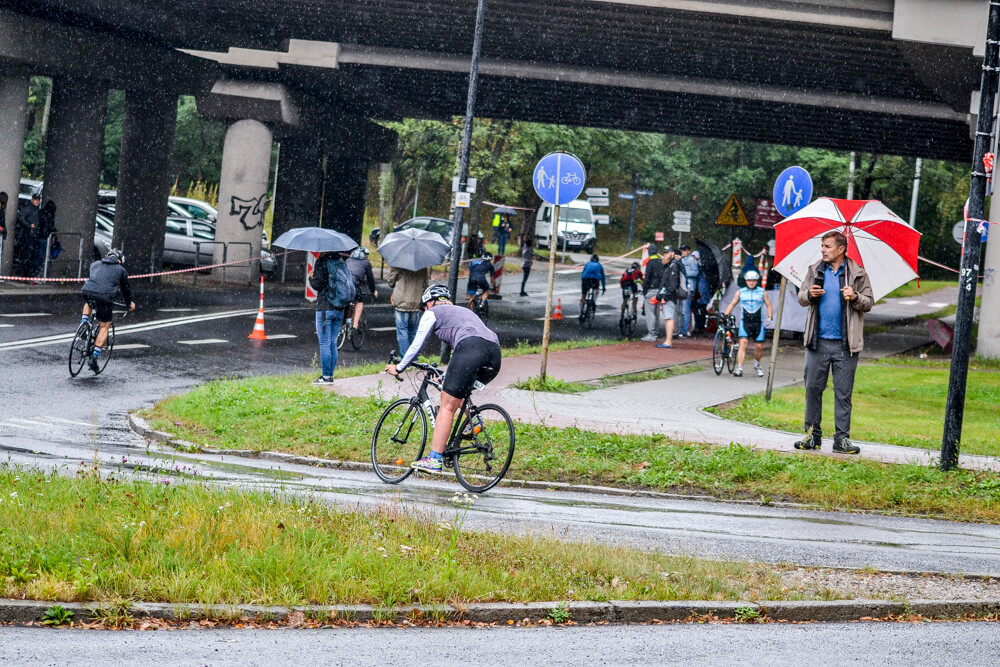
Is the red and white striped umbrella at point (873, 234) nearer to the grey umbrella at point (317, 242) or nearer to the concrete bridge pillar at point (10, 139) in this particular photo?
the grey umbrella at point (317, 242)

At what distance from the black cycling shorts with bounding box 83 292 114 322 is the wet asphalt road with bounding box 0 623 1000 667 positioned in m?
10.9

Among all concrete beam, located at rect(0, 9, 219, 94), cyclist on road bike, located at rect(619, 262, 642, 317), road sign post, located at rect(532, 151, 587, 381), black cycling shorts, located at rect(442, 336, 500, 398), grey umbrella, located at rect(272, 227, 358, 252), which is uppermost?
concrete beam, located at rect(0, 9, 219, 94)

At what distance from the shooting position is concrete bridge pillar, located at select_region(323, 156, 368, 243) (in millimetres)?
41812

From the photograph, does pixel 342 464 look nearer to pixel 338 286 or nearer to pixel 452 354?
pixel 452 354

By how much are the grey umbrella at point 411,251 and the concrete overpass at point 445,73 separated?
8.75m

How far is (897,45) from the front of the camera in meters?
23.2

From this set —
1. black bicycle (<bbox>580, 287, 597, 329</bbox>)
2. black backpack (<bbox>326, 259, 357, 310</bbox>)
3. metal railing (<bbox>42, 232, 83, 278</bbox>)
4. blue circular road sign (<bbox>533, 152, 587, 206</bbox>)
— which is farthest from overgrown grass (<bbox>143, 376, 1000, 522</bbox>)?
black bicycle (<bbox>580, 287, 597, 329</bbox>)

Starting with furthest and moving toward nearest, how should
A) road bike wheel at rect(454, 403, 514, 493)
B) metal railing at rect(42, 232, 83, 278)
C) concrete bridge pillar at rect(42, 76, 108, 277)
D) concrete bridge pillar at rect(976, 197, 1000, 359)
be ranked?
1. concrete bridge pillar at rect(42, 76, 108, 277)
2. metal railing at rect(42, 232, 83, 278)
3. concrete bridge pillar at rect(976, 197, 1000, 359)
4. road bike wheel at rect(454, 403, 514, 493)

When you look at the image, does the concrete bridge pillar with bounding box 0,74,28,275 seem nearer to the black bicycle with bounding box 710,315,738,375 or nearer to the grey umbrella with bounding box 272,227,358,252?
the grey umbrella with bounding box 272,227,358,252

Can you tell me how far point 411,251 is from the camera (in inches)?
641

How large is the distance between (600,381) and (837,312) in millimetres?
6582

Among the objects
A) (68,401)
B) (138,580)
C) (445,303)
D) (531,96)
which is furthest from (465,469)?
(531,96)

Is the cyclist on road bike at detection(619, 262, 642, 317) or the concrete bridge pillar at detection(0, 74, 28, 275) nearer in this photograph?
the concrete bridge pillar at detection(0, 74, 28, 275)

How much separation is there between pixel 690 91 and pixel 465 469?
19827 millimetres
